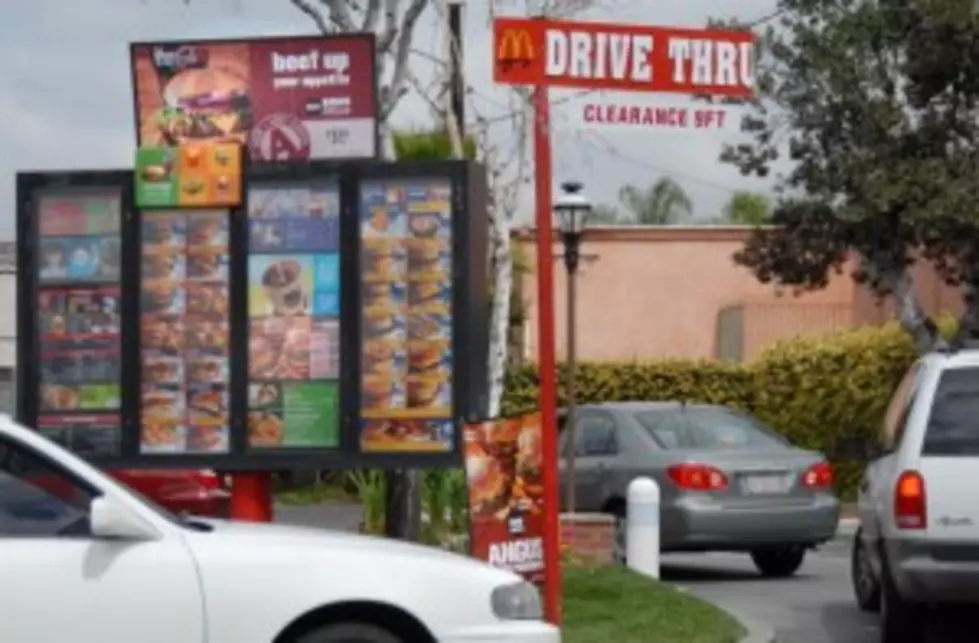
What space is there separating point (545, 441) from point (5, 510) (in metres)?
3.37

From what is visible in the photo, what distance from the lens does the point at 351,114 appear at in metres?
13.3

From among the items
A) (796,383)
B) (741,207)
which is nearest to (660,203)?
(741,207)

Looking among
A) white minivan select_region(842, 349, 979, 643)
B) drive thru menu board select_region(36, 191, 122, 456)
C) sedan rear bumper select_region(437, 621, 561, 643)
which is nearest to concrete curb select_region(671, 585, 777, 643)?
white minivan select_region(842, 349, 979, 643)

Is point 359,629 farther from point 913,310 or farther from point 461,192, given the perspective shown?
point 913,310

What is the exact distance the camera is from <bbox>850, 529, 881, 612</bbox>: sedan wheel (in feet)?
51.5

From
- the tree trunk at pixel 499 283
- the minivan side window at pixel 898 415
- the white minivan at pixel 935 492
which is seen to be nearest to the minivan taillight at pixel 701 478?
the tree trunk at pixel 499 283

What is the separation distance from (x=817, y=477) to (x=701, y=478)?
42.3 inches

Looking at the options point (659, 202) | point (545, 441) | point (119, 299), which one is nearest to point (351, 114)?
point (119, 299)

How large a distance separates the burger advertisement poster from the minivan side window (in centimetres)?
343

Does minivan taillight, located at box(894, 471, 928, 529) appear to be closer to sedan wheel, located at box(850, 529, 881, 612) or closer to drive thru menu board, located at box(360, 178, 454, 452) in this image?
drive thru menu board, located at box(360, 178, 454, 452)

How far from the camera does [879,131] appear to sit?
27.2 meters

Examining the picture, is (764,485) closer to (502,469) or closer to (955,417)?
(955,417)

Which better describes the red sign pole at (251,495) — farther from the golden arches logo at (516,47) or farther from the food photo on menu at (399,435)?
the golden arches logo at (516,47)

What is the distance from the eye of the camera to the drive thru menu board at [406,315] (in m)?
12.9
